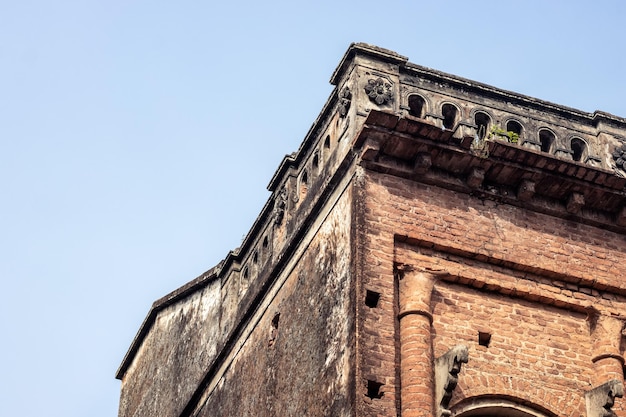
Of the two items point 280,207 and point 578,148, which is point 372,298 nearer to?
point 280,207

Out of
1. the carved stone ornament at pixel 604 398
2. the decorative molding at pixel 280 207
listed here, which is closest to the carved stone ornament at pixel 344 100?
the decorative molding at pixel 280 207

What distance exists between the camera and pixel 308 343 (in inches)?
554

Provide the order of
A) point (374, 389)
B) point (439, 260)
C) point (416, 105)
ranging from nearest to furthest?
point (374, 389) → point (439, 260) → point (416, 105)

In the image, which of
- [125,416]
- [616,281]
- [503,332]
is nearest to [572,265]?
[616,281]

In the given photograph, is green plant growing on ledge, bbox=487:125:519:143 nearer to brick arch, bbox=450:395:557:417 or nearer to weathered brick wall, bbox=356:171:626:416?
weathered brick wall, bbox=356:171:626:416

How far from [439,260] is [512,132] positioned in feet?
8.34

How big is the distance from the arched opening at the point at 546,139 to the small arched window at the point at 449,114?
1274 millimetres

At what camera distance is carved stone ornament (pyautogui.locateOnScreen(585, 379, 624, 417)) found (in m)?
12.9

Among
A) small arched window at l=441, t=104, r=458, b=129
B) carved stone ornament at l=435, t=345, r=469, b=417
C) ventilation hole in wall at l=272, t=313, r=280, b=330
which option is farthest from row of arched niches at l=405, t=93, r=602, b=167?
carved stone ornament at l=435, t=345, r=469, b=417

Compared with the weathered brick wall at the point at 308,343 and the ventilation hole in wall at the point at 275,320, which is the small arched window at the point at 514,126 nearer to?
the weathered brick wall at the point at 308,343

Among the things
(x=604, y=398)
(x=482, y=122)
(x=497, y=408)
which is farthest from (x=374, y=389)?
(x=482, y=122)

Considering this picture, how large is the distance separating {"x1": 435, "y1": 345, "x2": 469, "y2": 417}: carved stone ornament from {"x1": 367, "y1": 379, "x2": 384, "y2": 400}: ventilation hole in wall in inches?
27.4

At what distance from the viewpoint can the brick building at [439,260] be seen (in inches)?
507

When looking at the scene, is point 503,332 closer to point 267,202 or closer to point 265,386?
point 265,386
